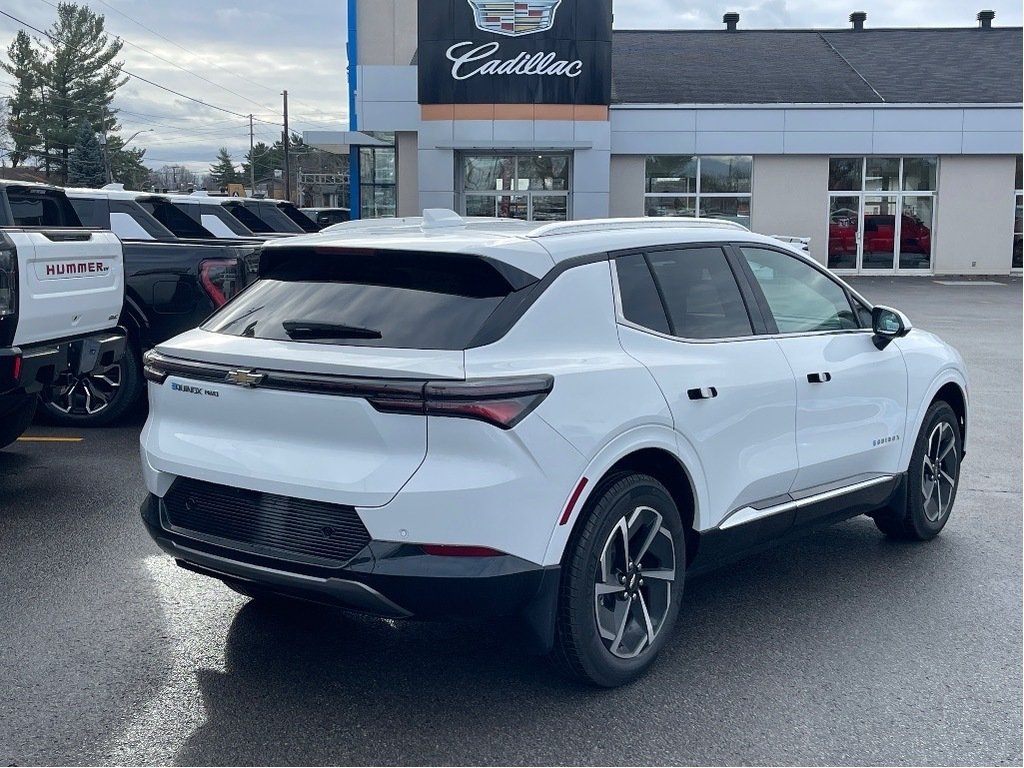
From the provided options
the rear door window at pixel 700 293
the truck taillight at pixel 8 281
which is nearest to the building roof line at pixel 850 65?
the rear door window at pixel 700 293

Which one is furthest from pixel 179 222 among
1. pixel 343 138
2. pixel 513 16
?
pixel 343 138

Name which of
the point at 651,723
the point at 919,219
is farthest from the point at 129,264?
the point at 919,219

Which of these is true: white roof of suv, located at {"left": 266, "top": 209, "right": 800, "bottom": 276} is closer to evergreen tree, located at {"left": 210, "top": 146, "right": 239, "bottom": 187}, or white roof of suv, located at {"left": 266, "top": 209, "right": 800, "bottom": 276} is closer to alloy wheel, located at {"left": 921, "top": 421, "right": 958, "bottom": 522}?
alloy wheel, located at {"left": 921, "top": 421, "right": 958, "bottom": 522}

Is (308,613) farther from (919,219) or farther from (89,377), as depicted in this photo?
(919,219)

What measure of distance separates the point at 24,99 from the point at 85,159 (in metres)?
5.52

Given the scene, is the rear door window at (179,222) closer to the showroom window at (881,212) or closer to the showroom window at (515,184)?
the showroom window at (515,184)

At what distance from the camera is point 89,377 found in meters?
9.84

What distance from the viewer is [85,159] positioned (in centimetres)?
6950

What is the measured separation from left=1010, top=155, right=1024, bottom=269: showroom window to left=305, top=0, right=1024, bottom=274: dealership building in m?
0.06

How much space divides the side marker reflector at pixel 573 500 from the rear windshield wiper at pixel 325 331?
90 centimetres

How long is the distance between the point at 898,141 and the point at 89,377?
26.1m

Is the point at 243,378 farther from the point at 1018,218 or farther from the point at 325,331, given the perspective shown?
the point at 1018,218

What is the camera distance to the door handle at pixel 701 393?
4598 mm

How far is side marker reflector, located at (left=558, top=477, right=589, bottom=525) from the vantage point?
4.00 meters
